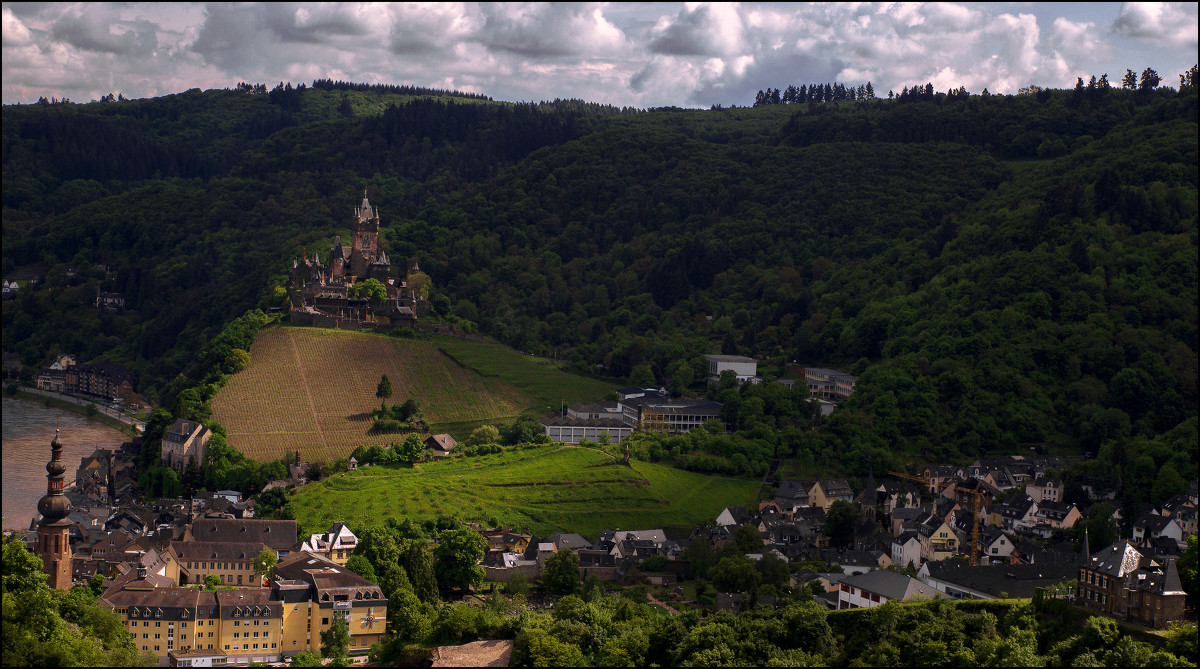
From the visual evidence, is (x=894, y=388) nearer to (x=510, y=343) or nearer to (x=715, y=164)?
(x=510, y=343)

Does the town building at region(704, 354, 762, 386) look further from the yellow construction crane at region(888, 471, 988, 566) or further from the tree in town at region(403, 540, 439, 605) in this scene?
the tree in town at region(403, 540, 439, 605)

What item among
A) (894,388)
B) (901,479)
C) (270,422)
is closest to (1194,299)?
(894,388)

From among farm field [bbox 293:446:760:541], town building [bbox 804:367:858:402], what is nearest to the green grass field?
farm field [bbox 293:446:760:541]

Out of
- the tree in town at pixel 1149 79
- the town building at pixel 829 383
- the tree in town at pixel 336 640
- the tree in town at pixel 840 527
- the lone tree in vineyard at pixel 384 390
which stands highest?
the tree in town at pixel 1149 79

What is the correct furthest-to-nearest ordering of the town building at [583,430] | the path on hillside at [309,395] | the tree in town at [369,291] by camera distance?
1. the tree in town at [369,291]
2. the town building at [583,430]
3. the path on hillside at [309,395]

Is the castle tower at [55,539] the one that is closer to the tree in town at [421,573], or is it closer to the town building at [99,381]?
the tree in town at [421,573]

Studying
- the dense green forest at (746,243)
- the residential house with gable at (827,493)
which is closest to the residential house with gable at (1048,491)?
the dense green forest at (746,243)

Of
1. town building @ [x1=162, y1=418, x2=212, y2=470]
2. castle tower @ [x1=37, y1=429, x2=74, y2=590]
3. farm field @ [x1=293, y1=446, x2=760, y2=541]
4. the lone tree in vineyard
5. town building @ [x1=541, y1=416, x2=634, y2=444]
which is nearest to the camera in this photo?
castle tower @ [x1=37, y1=429, x2=74, y2=590]
